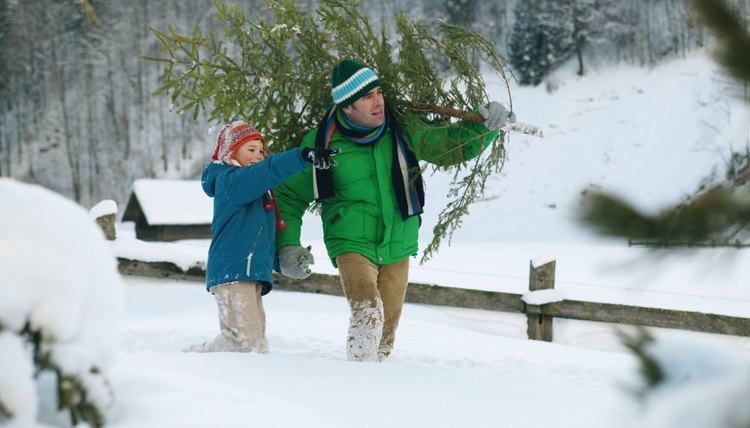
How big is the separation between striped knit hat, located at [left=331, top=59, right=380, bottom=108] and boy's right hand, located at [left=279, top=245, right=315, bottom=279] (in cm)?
99

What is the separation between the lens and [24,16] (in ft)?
129

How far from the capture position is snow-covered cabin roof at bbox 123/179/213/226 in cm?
2377

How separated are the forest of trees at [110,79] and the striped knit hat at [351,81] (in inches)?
1173

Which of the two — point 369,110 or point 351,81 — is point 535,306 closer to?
point 369,110

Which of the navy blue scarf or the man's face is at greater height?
the man's face

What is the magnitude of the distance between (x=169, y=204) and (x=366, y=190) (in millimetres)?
20412

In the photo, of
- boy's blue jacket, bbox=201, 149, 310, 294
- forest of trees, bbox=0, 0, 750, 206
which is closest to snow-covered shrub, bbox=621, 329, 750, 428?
boy's blue jacket, bbox=201, 149, 310, 294

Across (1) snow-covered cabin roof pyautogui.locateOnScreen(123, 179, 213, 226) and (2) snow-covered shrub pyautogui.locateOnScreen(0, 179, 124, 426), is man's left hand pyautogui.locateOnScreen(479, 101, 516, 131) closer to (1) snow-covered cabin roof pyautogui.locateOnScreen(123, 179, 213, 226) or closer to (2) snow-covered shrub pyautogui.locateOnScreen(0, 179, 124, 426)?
(2) snow-covered shrub pyautogui.locateOnScreen(0, 179, 124, 426)

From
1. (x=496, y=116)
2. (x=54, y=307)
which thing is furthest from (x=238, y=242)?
(x=54, y=307)

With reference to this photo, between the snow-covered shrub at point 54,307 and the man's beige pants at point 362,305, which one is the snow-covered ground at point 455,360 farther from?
the man's beige pants at point 362,305

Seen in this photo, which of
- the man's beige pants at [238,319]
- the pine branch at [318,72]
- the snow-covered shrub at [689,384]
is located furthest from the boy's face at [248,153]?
the snow-covered shrub at [689,384]

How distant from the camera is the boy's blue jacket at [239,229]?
4.66 metres

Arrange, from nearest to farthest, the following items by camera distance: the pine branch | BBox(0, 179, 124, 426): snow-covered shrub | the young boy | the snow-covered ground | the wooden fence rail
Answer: the snow-covered ground, BBox(0, 179, 124, 426): snow-covered shrub, the young boy, the pine branch, the wooden fence rail

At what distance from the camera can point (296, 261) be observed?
5012 mm
